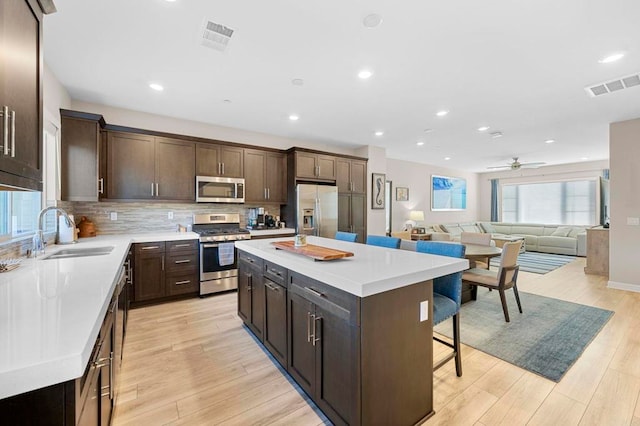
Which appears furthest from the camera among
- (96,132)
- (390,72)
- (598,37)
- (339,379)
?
(96,132)

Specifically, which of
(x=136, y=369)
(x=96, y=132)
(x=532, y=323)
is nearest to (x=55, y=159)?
(x=96, y=132)

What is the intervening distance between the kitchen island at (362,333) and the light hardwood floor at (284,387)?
0.79ft

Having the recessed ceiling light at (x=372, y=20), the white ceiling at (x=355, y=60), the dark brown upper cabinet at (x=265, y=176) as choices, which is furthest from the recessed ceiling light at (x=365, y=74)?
the dark brown upper cabinet at (x=265, y=176)

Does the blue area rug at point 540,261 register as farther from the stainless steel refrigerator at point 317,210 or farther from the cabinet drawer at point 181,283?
the cabinet drawer at point 181,283

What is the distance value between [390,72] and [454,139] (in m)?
3.29

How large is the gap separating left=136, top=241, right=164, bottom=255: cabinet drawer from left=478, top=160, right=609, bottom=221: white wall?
10.5m

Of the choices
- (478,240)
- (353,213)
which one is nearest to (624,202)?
(478,240)

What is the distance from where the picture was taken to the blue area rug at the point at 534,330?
235 cm

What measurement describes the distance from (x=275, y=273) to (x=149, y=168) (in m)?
2.85

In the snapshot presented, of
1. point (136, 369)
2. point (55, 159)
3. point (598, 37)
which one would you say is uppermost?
point (598, 37)

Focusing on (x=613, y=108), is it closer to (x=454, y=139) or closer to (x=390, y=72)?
(x=454, y=139)

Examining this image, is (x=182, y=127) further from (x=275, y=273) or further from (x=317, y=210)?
(x=275, y=273)

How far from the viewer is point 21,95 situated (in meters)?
1.19

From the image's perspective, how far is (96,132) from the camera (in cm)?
329
